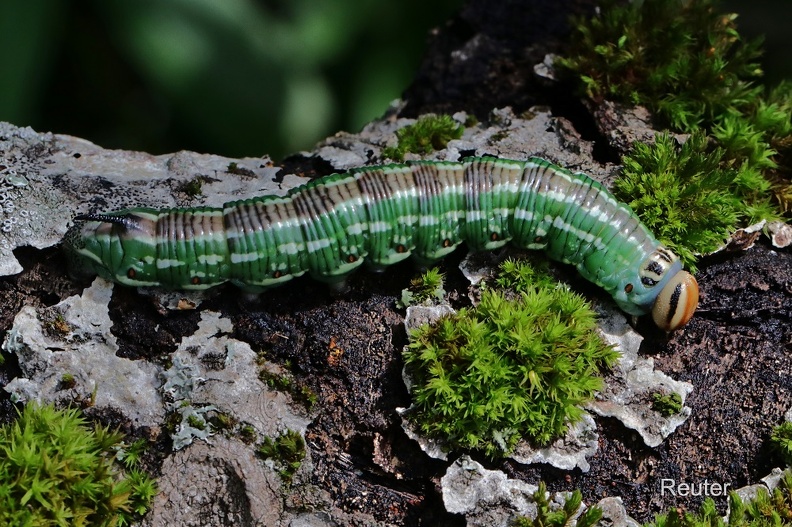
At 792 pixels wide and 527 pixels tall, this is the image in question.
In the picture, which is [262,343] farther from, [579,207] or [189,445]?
[579,207]

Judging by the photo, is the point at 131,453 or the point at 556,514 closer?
the point at 556,514

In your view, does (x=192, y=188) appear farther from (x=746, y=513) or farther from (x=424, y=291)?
(x=746, y=513)

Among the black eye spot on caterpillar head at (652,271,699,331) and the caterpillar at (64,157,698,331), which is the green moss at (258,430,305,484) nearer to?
the caterpillar at (64,157,698,331)

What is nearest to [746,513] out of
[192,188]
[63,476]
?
[63,476]

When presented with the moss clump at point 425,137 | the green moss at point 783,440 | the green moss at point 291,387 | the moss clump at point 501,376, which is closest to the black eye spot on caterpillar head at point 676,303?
the moss clump at point 501,376

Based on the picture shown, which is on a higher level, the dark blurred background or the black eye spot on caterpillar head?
the dark blurred background

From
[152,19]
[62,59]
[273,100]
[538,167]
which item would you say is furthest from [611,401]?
[62,59]

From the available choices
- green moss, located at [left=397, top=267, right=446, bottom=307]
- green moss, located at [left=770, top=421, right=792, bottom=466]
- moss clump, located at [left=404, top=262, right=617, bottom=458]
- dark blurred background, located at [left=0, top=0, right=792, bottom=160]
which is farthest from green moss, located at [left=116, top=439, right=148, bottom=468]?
dark blurred background, located at [left=0, top=0, right=792, bottom=160]
